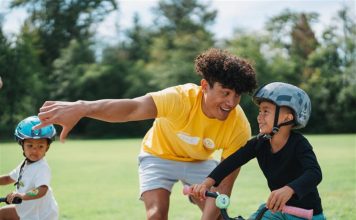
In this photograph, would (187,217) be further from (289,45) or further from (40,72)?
(289,45)

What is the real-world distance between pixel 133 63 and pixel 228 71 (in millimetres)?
46358

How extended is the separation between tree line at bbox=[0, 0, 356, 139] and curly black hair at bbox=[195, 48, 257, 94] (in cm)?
3670

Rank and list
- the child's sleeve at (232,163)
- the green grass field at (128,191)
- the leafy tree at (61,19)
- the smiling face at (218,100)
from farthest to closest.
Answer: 1. the leafy tree at (61,19)
2. the green grass field at (128,191)
3. the smiling face at (218,100)
4. the child's sleeve at (232,163)

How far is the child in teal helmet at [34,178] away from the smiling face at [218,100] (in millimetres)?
1510

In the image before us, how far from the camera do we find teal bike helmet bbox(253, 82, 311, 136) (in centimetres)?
445

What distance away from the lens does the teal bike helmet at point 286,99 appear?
4.45 meters

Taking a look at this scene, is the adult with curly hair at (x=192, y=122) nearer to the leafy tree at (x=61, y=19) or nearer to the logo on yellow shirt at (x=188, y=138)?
the logo on yellow shirt at (x=188, y=138)

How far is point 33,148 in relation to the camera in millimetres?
5398

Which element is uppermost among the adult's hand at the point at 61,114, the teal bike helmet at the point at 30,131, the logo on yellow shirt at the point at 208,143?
the adult's hand at the point at 61,114

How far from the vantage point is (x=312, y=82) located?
1941 inches

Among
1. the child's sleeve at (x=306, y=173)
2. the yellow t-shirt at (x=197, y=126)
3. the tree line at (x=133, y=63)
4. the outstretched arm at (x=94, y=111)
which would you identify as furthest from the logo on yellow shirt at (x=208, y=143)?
the tree line at (x=133, y=63)

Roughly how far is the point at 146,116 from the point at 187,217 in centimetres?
361

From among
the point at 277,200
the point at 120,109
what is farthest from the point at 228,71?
the point at 277,200

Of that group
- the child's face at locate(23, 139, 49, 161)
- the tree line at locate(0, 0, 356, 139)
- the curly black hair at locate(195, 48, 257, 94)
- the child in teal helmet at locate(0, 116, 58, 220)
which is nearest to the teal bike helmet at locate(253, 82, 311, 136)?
the curly black hair at locate(195, 48, 257, 94)
